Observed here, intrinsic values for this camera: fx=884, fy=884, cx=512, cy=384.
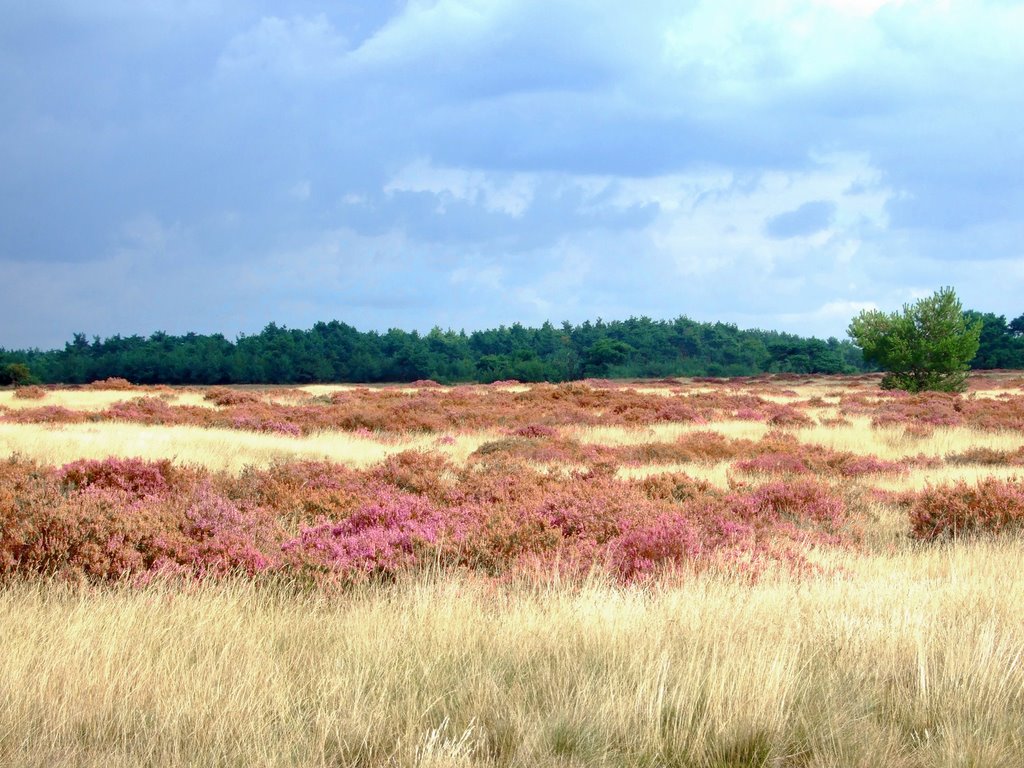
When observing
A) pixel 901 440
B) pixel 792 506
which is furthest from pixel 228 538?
pixel 901 440

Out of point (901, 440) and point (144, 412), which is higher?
point (144, 412)

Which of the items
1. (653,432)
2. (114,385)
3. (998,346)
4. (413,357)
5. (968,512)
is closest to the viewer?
(968,512)

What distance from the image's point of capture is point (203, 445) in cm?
1514

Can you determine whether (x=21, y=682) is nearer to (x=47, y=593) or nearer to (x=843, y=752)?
(x=47, y=593)

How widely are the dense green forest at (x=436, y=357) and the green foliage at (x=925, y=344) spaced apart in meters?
44.8

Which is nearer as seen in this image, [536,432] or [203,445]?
[203,445]

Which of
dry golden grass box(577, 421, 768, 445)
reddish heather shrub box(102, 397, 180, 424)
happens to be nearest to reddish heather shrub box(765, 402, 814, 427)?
dry golden grass box(577, 421, 768, 445)

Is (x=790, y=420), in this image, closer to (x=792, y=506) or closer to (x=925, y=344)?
(x=792, y=506)

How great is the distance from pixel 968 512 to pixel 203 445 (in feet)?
38.4

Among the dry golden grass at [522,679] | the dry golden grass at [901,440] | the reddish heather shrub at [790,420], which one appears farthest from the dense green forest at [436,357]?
the dry golden grass at [522,679]

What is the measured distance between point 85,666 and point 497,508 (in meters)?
4.83

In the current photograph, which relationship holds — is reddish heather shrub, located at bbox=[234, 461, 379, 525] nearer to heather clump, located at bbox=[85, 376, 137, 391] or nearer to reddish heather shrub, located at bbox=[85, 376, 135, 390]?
heather clump, located at bbox=[85, 376, 137, 391]

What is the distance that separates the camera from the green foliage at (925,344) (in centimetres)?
4025

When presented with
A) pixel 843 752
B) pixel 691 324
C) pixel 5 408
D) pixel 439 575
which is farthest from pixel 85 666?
pixel 691 324
